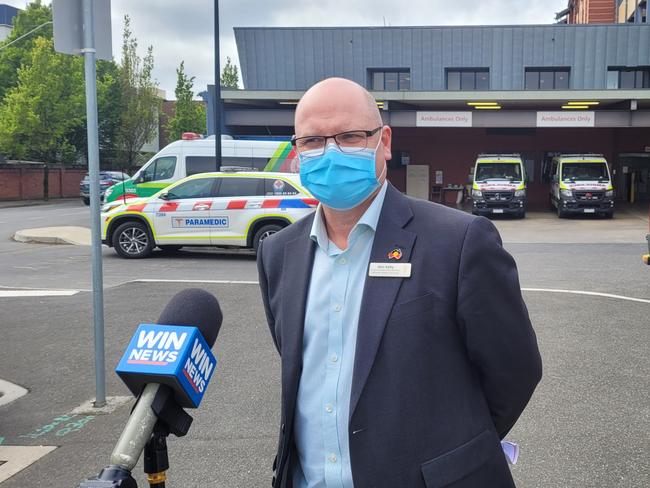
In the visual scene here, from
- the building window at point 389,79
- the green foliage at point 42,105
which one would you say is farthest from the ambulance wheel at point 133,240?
the green foliage at point 42,105

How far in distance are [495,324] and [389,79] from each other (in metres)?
34.4

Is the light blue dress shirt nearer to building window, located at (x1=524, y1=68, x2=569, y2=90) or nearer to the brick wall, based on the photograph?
building window, located at (x1=524, y1=68, x2=569, y2=90)

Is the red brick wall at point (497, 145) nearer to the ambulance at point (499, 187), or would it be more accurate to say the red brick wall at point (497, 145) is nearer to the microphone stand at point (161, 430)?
the ambulance at point (499, 187)

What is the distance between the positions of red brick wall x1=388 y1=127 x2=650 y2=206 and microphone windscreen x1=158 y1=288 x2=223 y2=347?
33.3 meters

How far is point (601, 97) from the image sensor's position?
86.6 ft

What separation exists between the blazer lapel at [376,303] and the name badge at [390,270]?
1 centimetres

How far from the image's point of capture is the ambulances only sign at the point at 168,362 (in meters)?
1.56

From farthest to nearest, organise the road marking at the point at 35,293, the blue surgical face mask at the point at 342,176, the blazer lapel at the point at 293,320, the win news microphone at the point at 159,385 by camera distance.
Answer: the road marking at the point at 35,293, the blue surgical face mask at the point at 342,176, the blazer lapel at the point at 293,320, the win news microphone at the point at 159,385

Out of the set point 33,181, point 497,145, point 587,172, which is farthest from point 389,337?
point 33,181

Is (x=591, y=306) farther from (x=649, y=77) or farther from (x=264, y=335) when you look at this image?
(x=649, y=77)

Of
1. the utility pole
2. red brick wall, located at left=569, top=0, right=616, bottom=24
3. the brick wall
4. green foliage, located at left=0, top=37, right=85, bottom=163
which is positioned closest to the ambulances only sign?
the utility pole

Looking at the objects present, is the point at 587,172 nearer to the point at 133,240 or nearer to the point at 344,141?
the point at 133,240

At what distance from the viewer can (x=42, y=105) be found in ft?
127

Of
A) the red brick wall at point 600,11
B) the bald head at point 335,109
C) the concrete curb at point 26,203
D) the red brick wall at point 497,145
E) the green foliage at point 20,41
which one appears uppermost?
the red brick wall at point 600,11
